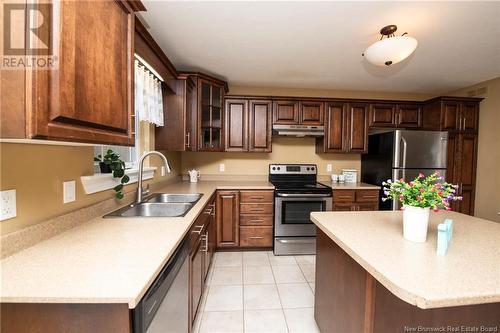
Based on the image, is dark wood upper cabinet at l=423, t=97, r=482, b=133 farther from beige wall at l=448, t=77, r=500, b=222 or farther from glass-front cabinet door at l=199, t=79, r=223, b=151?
glass-front cabinet door at l=199, t=79, r=223, b=151

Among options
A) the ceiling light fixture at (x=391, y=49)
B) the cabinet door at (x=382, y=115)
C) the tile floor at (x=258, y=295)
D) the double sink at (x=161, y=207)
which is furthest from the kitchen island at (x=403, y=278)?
the cabinet door at (x=382, y=115)

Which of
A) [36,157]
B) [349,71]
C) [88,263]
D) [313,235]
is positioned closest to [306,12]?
[349,71]

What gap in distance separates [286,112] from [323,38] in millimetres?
1245

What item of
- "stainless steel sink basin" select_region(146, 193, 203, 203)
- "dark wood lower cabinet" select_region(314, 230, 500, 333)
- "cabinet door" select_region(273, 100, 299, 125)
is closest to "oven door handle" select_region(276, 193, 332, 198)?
"cabinet door" select_region(273, 100, 299, 125)

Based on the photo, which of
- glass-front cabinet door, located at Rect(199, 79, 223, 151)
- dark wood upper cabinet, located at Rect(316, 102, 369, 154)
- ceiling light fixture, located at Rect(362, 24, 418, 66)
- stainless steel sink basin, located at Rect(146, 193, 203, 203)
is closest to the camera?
ceiling light fixture, located at Rect(362, 24, 418, 66)

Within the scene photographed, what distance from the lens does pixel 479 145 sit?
123 inches

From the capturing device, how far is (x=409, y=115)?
10.9 feet

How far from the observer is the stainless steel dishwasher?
758mm

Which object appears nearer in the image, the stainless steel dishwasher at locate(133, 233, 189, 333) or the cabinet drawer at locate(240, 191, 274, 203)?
the stainless steel dishwasher at locate(133, 233, 189, 333)

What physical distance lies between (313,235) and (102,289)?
260 centimetres

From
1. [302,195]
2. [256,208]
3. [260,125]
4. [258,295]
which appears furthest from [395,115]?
[258,295]

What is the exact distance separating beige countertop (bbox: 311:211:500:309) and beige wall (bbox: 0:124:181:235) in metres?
1.41

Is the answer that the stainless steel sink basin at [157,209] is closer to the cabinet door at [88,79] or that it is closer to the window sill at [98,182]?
the window sill at [98,182]
